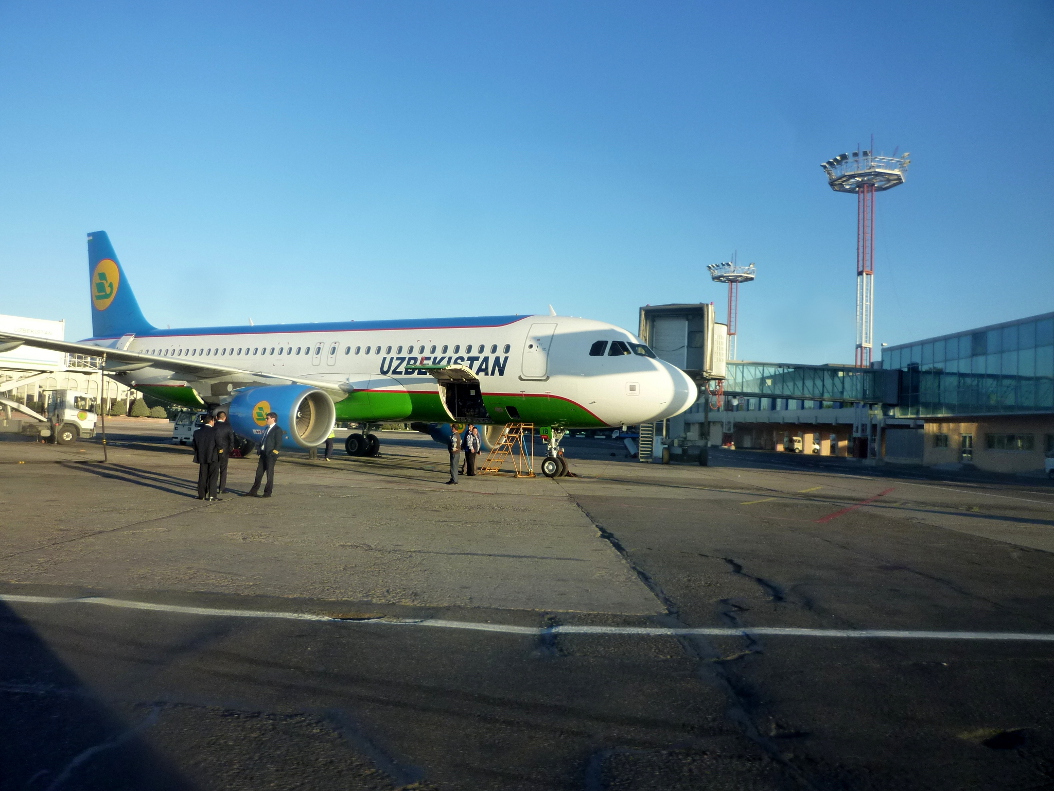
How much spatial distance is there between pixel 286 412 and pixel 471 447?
14.6 feet

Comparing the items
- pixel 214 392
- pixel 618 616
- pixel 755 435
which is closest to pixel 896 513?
pixel 618 616

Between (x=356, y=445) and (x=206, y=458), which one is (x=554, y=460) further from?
(x=206, y=458)

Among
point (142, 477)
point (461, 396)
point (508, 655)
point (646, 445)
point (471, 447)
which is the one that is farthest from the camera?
point (646, 445)

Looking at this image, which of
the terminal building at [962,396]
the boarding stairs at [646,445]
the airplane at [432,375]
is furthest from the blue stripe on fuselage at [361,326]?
the terminal building at [962,396]

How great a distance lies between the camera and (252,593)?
6289 mm

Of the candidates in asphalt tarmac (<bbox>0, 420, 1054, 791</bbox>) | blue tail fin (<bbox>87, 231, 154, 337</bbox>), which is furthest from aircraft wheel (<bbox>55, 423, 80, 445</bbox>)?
asphalt tarmac (<bbox>0, 420, 1054, 791</bbox>)

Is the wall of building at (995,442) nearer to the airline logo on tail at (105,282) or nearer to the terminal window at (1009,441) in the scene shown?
the terminal window at (1009,441)

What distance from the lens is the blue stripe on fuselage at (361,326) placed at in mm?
19812

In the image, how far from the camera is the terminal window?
123ft

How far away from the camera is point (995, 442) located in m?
39.7

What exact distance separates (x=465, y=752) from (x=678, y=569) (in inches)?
191

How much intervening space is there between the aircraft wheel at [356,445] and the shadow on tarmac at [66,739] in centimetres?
2027

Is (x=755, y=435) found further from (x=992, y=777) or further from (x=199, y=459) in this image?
(x=992, y=777)

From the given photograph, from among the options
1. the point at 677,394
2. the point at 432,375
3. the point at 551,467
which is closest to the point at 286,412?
the point at 432,375
